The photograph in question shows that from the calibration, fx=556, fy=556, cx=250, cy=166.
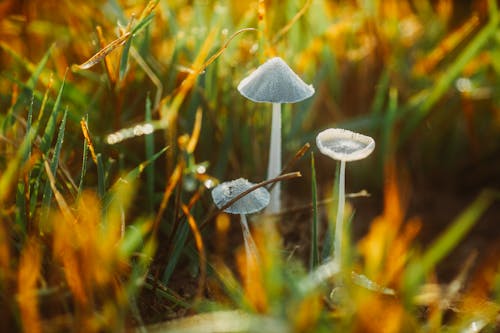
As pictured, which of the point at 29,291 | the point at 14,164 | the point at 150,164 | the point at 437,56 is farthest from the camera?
the point at 437,56

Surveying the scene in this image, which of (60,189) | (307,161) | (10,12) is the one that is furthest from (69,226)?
(10,12)

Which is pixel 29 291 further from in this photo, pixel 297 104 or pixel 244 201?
pixel 297 104

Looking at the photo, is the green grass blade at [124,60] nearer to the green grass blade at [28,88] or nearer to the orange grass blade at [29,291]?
the green grass blade at [28,88]

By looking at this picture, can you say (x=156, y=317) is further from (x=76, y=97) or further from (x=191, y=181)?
(x=76, y=97)

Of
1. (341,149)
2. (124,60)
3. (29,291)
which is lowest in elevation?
(29,291)

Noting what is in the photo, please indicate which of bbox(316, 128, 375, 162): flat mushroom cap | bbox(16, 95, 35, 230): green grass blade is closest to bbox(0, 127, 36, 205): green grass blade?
bbox(16, 95, 35, 230): green grass blade

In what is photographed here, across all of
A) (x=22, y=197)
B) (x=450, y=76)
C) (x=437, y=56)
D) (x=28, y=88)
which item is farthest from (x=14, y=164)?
(x=437, y=56)

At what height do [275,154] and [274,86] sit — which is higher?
[274,86]
